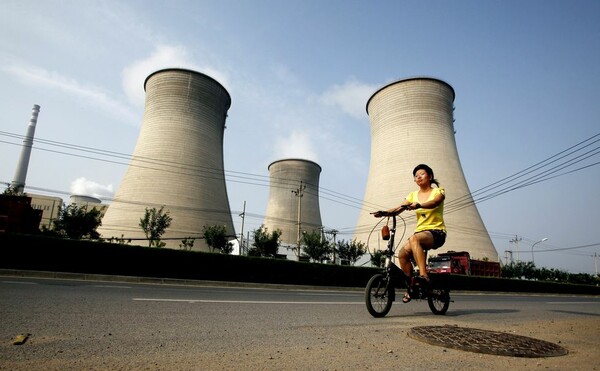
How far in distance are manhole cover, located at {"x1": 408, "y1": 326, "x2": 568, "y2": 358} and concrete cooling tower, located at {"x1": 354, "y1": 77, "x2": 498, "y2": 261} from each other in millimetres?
18459

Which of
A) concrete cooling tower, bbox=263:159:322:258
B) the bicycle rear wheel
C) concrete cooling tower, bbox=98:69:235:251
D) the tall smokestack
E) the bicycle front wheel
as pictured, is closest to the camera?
the bicycle front wheel

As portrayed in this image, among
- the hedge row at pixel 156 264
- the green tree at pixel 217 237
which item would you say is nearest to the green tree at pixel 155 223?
the green tree at pixel 217 237

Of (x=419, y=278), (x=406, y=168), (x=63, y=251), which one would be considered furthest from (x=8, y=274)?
(x=406, y=168)

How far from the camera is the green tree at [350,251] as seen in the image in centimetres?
2782

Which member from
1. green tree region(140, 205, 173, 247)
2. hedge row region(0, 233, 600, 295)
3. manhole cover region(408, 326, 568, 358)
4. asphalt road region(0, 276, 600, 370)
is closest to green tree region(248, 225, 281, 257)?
green tree region(140, 205, 173, 247)

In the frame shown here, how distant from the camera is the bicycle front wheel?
3449 mm

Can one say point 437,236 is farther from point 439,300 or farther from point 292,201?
point 292,201

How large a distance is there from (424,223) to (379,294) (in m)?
0.84

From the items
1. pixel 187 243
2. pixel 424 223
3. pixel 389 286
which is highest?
pixel 187 243

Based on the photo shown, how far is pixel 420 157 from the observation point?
814 inches

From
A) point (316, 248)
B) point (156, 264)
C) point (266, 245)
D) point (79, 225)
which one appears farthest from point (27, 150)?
point (156, 264)

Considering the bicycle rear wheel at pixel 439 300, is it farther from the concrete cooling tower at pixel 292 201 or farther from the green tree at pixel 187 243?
the concrete cooling tower at pixel 292 201

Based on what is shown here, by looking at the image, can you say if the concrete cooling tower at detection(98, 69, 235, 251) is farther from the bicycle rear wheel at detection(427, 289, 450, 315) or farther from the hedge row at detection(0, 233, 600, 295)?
the bicycle rear wheel at detection(427, 289, 450, 315)

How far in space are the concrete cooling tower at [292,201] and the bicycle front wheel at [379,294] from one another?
96.7ft
